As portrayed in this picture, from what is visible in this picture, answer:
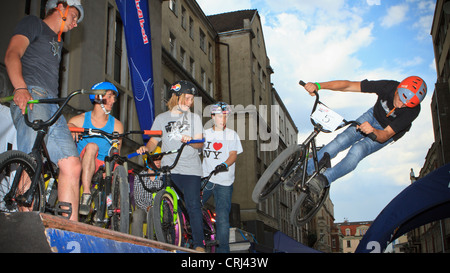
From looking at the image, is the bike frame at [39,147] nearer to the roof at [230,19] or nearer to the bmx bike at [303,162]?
the bmx bike at [303,162]

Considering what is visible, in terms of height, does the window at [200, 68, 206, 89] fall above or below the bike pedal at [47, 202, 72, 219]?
above

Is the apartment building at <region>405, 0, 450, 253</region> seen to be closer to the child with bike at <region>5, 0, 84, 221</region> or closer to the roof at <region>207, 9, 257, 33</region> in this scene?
the child with bike at <region>5, 0, 84, 221</region>

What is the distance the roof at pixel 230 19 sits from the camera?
34469 millimetres

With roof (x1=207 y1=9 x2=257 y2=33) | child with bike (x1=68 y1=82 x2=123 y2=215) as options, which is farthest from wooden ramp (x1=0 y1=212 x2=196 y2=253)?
roof (x1=207 y1=9 x2=257 y2=33)

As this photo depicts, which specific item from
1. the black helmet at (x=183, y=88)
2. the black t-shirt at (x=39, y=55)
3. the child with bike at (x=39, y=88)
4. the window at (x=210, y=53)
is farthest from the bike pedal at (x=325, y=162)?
the window at (x=210, y=53)

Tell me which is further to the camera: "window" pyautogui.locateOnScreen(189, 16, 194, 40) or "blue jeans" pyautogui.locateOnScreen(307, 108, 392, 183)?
"window" pyautogui.locateOnScreen(189, 16, 194, 40)

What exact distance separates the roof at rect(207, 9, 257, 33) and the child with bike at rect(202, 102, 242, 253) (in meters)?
28.5

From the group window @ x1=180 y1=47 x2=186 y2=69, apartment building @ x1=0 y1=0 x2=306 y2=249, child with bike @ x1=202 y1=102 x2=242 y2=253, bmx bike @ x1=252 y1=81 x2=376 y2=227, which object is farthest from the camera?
Result: window @ x1=180 y1=47 x2=186 y2=69

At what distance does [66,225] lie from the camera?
7.84ft

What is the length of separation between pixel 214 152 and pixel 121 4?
6031mm

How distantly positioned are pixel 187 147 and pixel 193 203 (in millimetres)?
705

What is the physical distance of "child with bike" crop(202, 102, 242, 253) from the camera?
20.5 feet

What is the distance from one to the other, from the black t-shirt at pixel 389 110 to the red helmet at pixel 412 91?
0.16 meters
